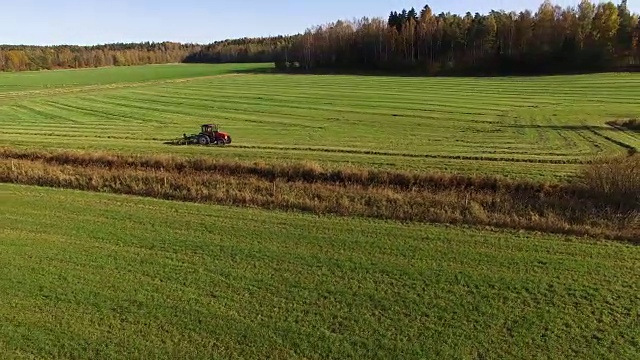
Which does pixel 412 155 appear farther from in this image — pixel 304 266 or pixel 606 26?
pixel 606 26

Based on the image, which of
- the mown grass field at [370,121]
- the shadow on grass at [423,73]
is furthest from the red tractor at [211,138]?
the shadow on grass at [423,73]

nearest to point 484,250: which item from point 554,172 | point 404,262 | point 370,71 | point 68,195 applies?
point 404,262

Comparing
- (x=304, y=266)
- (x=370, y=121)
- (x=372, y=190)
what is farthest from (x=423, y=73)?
(x=304, y=266)

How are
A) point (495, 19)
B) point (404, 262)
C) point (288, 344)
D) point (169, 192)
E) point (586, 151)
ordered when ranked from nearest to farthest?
point (288, 344), point (404, 262), point (169, 192), point (586, 151), point (495, 19)

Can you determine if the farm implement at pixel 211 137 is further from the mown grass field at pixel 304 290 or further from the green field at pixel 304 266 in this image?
the mown grass field at pixel 304 290

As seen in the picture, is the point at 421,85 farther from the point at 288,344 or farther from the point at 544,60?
the point at 288,344

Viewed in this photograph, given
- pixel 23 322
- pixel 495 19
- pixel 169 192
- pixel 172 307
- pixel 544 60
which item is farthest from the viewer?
pixel 495 19
